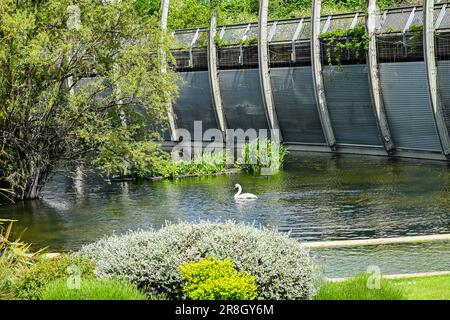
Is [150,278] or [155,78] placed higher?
[155,78]

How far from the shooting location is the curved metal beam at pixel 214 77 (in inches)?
1592

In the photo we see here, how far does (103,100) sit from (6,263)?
15206mm

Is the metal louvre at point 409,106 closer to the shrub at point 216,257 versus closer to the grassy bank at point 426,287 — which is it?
the grassy bank at point 426,287

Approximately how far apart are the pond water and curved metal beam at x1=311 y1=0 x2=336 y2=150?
3290 mm

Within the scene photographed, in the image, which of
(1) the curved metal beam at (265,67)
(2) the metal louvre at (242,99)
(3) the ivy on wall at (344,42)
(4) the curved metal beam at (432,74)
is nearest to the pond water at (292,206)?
(4) the curved metal beam at (432,74)

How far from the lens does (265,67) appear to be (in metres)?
38.2

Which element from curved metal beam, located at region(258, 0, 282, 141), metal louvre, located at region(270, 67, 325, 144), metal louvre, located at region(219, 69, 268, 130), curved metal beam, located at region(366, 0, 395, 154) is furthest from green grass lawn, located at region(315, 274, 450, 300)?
metal louvre, located at region(219, 69, 268, 130)

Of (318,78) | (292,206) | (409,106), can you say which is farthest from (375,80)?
(292,206)

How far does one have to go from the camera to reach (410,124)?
110 ft

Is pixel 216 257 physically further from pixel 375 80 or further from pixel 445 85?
pixel 375 80

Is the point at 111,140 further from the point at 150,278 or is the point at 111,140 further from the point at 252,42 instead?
the point at 150,278

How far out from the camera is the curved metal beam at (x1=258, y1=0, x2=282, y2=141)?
37.8 m
